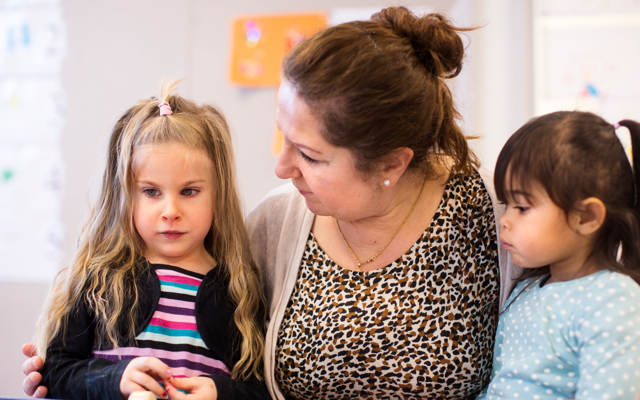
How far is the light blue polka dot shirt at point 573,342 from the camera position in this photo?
2.56 feet

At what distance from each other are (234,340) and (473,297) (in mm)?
545

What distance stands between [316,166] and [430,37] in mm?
372

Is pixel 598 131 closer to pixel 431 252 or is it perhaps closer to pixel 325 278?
pixel 431 252

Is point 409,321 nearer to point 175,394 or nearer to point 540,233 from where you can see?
point 540,233

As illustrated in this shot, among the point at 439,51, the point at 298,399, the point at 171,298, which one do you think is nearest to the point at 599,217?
the point at 439,51

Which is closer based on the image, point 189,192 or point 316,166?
point 316,166

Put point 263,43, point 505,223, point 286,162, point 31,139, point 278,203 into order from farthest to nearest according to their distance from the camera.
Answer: point 31,139, point 263,43, point 278,203, point 286,162, point 505,223

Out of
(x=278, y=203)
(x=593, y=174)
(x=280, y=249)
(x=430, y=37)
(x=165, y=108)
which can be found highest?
(x=430, y=37)

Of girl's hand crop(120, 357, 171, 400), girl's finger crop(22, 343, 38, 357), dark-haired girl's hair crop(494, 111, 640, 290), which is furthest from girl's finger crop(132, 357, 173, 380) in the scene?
dark-haired girl's hair crop(494, 111, 640, 290)

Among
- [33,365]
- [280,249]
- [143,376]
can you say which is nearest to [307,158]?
[280,249]

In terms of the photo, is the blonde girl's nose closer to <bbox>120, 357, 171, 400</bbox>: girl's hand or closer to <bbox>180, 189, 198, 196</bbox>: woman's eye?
<bbox>180, 189, 198, 196</bbox>: woman's eye

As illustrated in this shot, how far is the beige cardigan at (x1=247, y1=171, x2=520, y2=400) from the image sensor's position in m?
1.11

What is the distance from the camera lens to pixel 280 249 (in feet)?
4.10

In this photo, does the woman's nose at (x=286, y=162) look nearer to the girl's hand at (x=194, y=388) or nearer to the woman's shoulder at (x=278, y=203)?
the woman's shoulder at (x=278, y=203)
